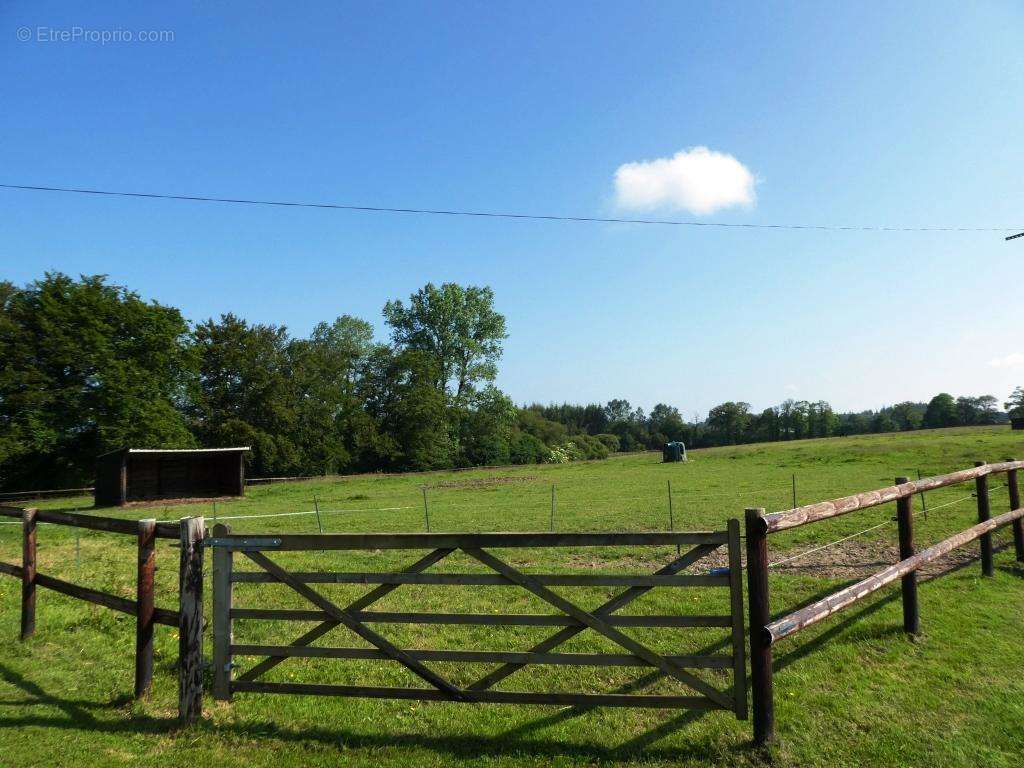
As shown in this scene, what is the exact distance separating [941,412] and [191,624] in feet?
408

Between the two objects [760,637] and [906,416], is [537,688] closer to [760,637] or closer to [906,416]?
[760,637]

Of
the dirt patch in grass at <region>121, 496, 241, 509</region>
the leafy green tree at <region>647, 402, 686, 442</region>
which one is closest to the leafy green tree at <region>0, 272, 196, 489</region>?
the dirt patch in grass at <region>121, 496, 241, 509</region>

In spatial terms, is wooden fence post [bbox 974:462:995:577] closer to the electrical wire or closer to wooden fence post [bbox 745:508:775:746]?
the electrical wire

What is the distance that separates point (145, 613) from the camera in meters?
5.36

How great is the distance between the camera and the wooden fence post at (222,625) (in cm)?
499

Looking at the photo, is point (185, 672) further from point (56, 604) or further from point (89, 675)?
point (56, 604)

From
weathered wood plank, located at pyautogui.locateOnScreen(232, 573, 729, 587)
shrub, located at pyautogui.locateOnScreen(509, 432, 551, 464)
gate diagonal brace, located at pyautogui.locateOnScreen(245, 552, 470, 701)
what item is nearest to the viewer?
weathered wood plank, located at pyautogui.locateOnScreen(232, 573, 729, 587)

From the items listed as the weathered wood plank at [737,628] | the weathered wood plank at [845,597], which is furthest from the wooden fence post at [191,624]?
the weathered wood plank at [845,597]

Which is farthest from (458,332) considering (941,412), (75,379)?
(941,412)

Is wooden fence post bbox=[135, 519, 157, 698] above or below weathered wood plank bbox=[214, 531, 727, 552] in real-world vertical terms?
below

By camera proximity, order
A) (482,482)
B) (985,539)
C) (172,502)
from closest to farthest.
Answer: (985,539)
(172,502)
(482,482)

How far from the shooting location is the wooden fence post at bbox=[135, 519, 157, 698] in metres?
5.37

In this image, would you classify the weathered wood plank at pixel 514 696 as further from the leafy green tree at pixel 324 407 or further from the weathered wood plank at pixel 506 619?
the leafy green tree at pixel 324 407

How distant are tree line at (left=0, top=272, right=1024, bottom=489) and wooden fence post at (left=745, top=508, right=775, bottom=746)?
4652cm
